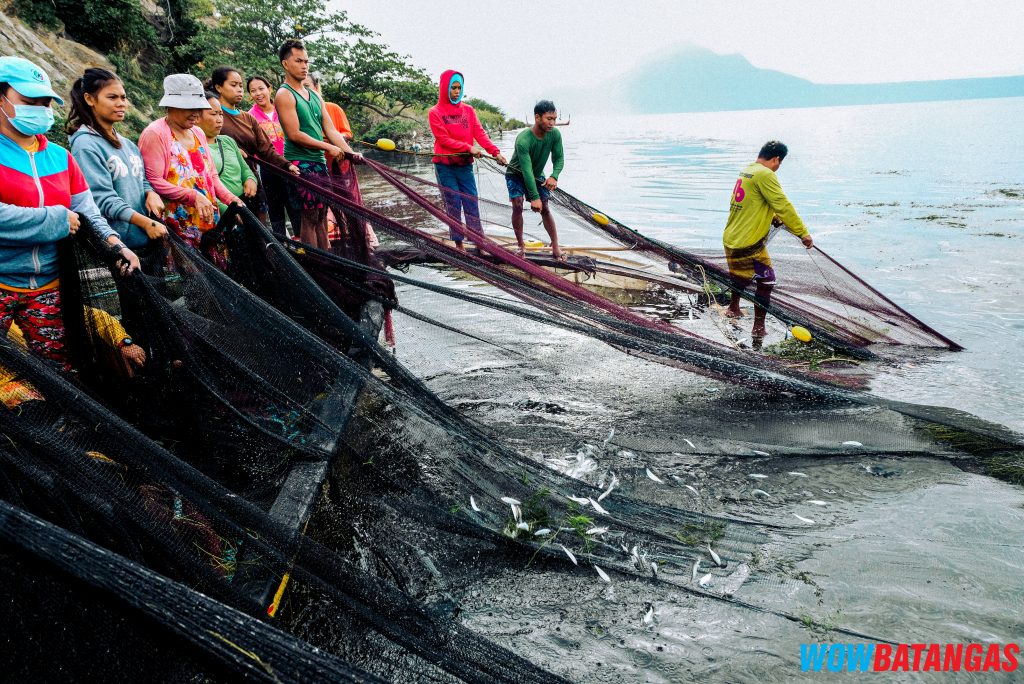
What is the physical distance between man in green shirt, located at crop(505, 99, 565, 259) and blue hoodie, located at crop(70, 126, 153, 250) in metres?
3.70

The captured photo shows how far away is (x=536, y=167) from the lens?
21.6ft

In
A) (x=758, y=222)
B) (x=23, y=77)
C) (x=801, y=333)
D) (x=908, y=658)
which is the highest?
(x=23, y=77)

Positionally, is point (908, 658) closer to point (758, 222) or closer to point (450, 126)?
point (758, 222)

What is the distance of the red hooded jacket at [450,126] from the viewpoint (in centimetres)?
626

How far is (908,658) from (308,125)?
4933 mm

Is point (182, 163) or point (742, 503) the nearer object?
point (742, 503)

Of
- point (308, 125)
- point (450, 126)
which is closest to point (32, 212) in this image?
point (308, 125)

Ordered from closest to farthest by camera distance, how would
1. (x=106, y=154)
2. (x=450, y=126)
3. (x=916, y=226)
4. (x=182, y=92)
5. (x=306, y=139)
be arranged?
(x=106, y=154), (x=182, y=92), (x=306, y=139), (x=450, y=126), (x=916, y=226)

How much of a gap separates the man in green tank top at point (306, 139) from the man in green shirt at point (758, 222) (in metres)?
3.54

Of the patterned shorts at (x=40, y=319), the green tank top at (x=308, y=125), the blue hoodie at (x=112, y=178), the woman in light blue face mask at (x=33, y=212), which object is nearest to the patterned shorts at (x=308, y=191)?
the green tank top at (x=308, y=125)

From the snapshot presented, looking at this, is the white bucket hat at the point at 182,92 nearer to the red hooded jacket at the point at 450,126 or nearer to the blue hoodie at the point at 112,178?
the blue hoodie at the point at 112,178

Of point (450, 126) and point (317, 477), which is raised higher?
point (450, 126)

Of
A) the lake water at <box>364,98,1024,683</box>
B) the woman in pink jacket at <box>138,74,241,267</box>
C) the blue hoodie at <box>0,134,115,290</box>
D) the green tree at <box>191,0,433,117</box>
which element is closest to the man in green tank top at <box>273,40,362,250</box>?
the woman in pink jacket at <box>138,74,241,267</box>

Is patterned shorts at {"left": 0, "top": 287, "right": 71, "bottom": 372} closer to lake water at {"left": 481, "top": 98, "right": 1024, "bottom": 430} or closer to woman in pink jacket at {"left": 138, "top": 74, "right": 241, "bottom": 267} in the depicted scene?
woman in pink jacket at {"left": 138, "top": 74, "right": 241, "bottom": 267}
